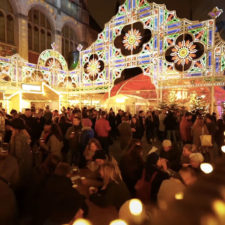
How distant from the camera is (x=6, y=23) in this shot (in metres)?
18.7

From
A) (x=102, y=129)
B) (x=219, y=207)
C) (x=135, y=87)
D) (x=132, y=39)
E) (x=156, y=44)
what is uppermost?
(x=132, y=39)

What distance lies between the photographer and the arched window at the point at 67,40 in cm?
2508

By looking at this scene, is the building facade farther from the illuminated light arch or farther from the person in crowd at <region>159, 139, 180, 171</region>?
the person in crowd at <region>159, 139, 180, 171</region>

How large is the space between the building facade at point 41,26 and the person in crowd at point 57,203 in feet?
61.3

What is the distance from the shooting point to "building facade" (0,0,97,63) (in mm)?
18844

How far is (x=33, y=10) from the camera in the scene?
21094 millimetres

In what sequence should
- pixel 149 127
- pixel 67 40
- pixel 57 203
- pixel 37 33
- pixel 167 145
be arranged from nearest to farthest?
1. pixel 57 203
2. pixel 167 145
3. pixel 149 127
4. pixel 37 33
5. pixel 67 40

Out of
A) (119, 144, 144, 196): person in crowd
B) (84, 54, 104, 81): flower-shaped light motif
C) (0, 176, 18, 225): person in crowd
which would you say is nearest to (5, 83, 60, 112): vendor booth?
(84, 54, 104, 81): flower-shaped light motif

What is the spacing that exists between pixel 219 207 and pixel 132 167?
10.5 feet

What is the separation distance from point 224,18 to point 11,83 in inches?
862

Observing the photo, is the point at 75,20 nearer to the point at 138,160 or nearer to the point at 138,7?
the point at 138,7

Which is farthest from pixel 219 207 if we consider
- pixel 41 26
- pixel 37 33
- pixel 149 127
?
pixel 41 26

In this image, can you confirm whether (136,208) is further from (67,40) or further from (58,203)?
(67,40)

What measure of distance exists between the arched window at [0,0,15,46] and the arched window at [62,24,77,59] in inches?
262
